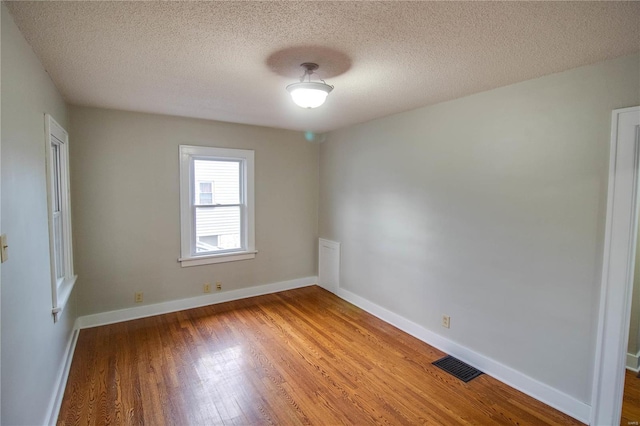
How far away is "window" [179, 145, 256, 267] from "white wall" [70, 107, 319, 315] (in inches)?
3.8

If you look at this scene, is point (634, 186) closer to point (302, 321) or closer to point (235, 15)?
point (235, 15)

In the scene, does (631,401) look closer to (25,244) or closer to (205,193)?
(25,244)

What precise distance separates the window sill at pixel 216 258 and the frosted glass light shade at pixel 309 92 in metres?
2.68

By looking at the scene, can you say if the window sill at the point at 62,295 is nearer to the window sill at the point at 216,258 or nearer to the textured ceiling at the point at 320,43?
the window sill at the point at 216,258

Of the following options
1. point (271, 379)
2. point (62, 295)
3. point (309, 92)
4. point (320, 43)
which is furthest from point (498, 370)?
point (62, 295)

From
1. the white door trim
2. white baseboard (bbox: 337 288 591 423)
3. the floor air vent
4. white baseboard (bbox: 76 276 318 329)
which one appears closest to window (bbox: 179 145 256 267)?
white baseboard (bbox: 76 276 318 329)

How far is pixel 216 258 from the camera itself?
4.21 meters

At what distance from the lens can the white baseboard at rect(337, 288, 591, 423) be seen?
223 cm

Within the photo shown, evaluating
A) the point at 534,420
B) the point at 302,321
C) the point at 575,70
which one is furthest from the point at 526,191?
the point at 302,321

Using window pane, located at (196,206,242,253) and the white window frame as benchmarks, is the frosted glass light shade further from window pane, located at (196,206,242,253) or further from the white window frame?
window pane, located at (196,206,242,253)

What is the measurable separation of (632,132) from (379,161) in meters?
2.21

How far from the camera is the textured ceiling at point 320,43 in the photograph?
1483mm

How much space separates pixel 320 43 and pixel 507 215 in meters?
1.93

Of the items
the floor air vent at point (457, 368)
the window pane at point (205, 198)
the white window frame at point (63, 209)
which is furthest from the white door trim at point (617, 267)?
the window pane at point (205, 198)
